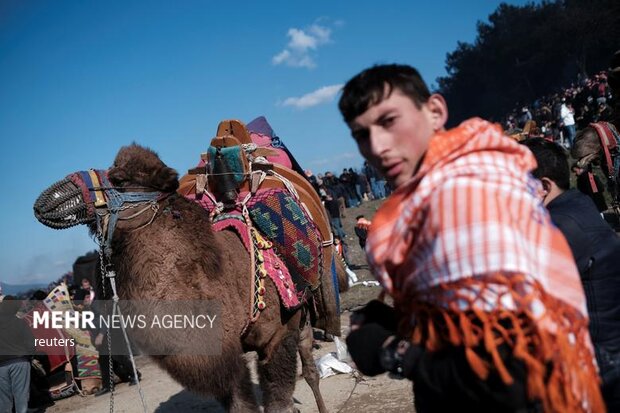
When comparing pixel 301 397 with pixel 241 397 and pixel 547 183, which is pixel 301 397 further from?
pixel 547 183

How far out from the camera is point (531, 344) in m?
1.12

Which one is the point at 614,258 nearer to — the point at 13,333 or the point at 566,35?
the point at 13,333

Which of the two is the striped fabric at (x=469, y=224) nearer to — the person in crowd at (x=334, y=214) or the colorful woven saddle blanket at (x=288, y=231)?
the colorful woven saddle blanket at (x=288, y=231)

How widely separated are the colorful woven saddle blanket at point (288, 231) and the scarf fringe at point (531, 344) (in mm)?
2745

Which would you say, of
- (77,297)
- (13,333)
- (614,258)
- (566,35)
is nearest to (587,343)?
(614,258)

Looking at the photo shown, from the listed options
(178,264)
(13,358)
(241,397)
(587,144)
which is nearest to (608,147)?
(587,144)

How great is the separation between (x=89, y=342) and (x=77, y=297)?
174cm

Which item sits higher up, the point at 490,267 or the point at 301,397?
the point at 490,267

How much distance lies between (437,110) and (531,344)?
2.28ft

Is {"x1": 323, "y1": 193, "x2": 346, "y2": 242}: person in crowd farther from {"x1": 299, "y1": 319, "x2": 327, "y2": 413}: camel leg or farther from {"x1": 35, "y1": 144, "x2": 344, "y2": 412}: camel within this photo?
{"x1": 35, "y1": 144, "x2": 344, "y2": 412}: camel

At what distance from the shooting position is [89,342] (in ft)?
26.9

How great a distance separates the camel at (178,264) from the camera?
303 centimetres

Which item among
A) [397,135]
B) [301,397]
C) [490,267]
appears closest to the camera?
[490,267]

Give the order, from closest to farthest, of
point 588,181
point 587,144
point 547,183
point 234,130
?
point 547,183 → point 234,130 → point 587,144 → point 588,181
